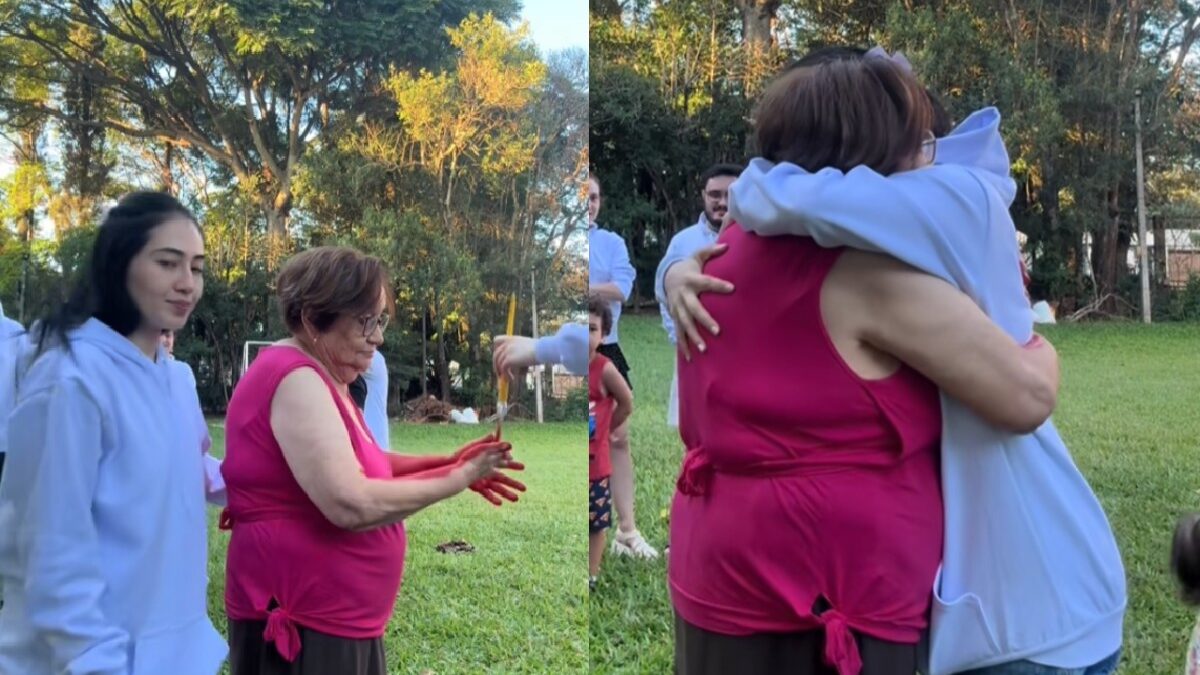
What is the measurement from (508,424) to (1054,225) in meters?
1.22

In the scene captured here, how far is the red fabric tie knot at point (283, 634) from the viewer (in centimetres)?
156

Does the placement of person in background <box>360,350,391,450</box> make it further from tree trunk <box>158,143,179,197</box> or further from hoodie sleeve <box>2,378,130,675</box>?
hoodie sleeve <box>2,378,130,675</box>

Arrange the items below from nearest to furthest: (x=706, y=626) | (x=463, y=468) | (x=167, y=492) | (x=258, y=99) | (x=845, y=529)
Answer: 1. (x=845, y=529)
2. (x=706, y=626)
3. (x=167, y=492)
4. (x=463, y=468)
5. (x=258, y=99)

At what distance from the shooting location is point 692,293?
1203mm

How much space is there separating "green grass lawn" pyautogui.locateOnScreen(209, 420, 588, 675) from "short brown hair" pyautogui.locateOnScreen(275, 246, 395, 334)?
652 mm

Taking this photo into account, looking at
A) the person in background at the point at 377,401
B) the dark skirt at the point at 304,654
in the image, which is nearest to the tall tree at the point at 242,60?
the person in background at the point at 377,401

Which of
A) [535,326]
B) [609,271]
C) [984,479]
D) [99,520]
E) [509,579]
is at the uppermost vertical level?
[609,271]

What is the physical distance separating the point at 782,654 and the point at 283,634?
782 mm

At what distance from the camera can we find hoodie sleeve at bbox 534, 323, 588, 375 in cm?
224

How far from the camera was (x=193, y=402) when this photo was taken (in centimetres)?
163

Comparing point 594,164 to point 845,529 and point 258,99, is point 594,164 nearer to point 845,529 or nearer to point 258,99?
point 258,99

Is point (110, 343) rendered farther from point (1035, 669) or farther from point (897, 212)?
point (1035, 669)

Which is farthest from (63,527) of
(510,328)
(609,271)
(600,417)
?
(600,417)

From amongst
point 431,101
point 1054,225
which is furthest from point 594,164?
point 1054,225
